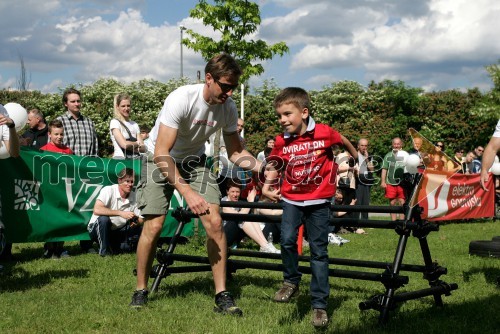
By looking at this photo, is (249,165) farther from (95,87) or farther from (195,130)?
(95,87)

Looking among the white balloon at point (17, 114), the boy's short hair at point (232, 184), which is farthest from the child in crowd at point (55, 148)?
the boy's short hair at point (232, 184)

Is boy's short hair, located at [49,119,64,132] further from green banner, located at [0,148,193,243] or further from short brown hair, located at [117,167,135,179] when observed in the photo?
short brown hair, located at [117,167,135,179]

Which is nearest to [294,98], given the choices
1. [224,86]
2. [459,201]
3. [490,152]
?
[224,86]

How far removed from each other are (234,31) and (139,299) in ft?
38.7

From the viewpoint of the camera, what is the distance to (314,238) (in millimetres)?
4680

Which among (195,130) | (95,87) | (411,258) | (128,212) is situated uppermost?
(95,87)

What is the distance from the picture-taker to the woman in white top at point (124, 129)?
362 inches

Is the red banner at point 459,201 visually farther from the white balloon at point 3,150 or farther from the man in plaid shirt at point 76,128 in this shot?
the white balloon at point 3,150

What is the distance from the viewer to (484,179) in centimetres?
A: 604

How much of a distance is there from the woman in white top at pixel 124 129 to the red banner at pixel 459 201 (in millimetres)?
6185

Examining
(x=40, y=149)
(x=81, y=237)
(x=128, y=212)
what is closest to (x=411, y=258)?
(x=128, y=212)

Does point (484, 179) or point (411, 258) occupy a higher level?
point (484, 179)

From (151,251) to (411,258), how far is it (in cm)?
434

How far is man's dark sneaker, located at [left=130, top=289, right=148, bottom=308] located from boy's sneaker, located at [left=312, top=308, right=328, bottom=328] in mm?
1558
